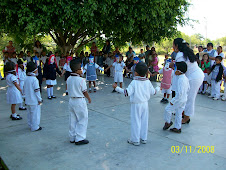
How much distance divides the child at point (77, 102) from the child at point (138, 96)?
2.24ft

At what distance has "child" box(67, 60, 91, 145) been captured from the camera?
169 inches

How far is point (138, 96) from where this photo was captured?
4191 mm

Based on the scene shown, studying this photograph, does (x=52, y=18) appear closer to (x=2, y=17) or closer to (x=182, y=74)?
(x=2, y=17)

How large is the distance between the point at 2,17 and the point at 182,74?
783cm

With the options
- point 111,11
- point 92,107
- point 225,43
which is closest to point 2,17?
point 111,11

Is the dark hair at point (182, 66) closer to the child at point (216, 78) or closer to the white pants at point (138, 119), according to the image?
the white pants at point (138, 119)

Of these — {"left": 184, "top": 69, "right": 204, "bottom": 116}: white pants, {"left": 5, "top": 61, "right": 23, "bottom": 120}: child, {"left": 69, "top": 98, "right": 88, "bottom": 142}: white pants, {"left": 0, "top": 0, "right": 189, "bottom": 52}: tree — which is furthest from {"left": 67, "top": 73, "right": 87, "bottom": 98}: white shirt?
{"left": 0, "top": 0, "right": 189, "bottom": 52}: tree

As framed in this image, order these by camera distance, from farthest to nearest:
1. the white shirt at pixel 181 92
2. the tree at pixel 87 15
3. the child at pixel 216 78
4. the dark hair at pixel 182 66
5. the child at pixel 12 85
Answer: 1. the tree at pixel 87 15
2. the child at pixel 216 78
3. the child at pixel 12 85
4. the dark hair at pixel 182 66
5. the white shirt at pixel 181 92

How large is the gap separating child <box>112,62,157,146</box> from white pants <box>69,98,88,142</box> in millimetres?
750

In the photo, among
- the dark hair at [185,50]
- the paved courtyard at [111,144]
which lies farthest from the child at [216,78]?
the dark hair at [185,50]

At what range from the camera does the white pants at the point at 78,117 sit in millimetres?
4328

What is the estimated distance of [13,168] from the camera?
3541 mm
